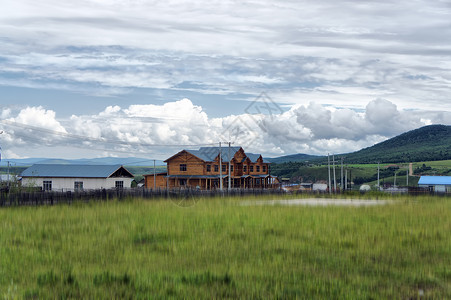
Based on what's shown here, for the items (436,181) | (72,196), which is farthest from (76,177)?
(436,181)

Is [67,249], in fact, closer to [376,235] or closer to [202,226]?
[202,226]

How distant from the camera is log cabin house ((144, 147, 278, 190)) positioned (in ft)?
219

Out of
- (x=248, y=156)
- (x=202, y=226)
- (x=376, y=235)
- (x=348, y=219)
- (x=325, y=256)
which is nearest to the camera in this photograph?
(x=325, y=256)

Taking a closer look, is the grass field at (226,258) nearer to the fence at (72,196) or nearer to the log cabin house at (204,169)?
the fence at (72,196)

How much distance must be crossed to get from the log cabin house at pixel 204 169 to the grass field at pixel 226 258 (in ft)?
162

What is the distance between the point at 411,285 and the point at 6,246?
9571 mm

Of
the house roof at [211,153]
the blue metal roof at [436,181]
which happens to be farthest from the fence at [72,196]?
the blue metal roof at [436,181]

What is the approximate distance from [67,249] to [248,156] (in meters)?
65.7

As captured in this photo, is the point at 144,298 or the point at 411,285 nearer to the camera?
the point at 144,298

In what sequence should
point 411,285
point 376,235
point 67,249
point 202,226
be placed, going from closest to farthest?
point 411,285 < point 67,249 < point 376,235 < point 202,226

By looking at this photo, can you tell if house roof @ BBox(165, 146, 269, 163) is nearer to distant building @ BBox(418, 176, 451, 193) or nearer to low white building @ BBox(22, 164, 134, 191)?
low white building @ BBox(22, 164, 134, 191)

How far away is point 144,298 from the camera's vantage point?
6.87 meters

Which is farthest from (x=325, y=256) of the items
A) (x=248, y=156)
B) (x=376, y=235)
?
(x=248, y=156)

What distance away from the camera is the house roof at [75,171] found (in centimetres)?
6174
